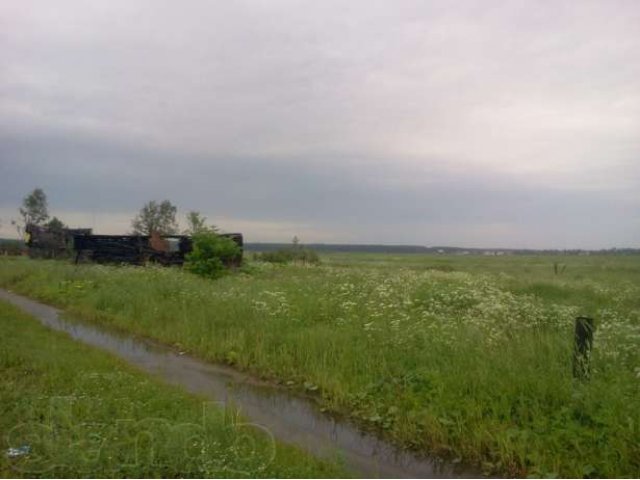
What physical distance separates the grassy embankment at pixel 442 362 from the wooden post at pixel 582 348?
0.50ft

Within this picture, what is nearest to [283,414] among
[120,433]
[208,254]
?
[120,433]

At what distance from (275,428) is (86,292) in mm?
13208

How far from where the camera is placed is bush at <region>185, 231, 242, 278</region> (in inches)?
804

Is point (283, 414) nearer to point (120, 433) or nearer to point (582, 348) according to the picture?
point (120, 433)

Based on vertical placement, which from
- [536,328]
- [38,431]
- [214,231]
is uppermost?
[214,231]

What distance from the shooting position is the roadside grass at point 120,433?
14.5ft

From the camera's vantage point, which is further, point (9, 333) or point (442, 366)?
point (9, 333)

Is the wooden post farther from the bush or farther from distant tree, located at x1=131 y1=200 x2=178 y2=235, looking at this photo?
distant tree, located at x1=131 y1=200 x2=178 y2=235

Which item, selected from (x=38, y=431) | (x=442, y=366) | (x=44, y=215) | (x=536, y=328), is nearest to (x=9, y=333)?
(x=38, y=431)

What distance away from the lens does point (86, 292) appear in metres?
17.7

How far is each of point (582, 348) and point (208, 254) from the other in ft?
53.0

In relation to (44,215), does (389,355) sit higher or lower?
lower

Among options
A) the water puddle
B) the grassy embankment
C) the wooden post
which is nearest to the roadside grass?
the water puddle

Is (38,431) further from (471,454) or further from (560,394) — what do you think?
(560,394)
